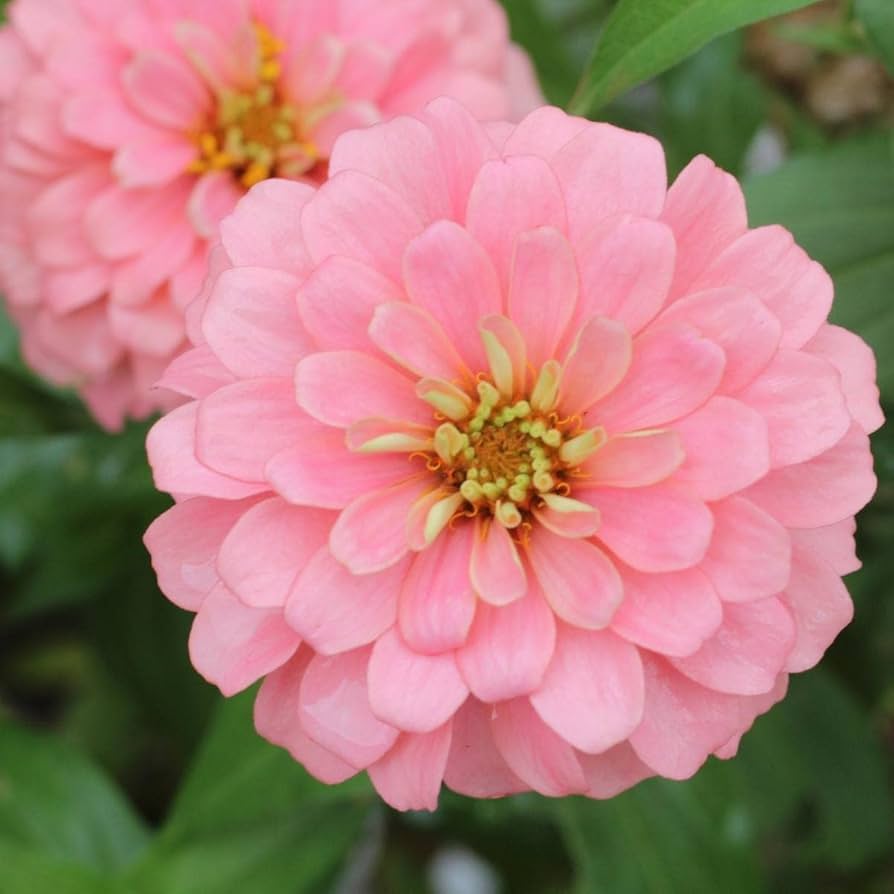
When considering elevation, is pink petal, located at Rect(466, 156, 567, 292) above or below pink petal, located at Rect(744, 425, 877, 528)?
above

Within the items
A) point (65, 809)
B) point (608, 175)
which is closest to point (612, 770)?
point (608, 175)

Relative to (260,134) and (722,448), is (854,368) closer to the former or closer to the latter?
(722,448)

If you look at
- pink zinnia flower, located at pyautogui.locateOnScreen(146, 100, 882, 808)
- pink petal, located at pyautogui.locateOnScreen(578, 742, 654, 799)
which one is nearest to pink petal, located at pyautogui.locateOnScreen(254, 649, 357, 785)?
pink zinnia flower, located at pyautogui.locateOnScreen(146, 100, 882, 808)

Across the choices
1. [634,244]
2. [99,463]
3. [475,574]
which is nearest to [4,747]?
[99,463]

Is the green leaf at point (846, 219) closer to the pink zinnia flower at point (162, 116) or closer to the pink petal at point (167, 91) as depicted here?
the pink zinnia flower at point (162, 116)

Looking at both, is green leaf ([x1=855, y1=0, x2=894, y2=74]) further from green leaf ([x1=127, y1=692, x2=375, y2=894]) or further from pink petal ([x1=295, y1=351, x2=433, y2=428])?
green leaf ([x1=127, y1=692, x2=375, y2=894])

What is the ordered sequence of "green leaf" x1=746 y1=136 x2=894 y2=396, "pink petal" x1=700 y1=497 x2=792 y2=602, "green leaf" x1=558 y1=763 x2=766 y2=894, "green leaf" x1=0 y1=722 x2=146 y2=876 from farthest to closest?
1. "green leaf" x1=0 y1=722 x2=146 y2=876
2. "green leaf" x1=558 y1=763 x2=766 y2=894
3. "green leaf" x1=746 y1=136 x2=894 y2=396
4. "pink petal" x1=700 y1=497 x2=792 y2=602
